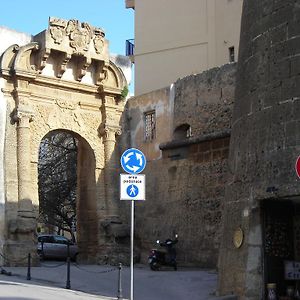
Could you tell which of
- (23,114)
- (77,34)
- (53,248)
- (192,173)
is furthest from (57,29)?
(53,248)

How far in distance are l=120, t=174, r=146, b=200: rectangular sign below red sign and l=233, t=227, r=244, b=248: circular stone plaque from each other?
199 cm

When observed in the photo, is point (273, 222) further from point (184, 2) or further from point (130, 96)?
point (184, 2)

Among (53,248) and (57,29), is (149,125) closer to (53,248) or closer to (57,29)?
(57,29)

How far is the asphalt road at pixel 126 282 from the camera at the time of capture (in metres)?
13.0

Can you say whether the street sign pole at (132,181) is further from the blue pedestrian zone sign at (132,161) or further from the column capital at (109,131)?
the column capital at (109,131)

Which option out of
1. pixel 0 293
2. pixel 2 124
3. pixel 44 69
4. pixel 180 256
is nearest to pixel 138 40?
pixel 44 69

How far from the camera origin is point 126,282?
15.1m

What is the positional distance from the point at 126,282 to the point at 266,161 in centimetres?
569

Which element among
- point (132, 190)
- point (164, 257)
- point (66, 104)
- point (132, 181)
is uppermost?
point (66, 104)

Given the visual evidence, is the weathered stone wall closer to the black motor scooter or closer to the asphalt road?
the black motor scooter

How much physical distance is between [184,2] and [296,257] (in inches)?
762

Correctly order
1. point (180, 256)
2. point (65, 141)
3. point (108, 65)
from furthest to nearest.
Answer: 1. point (65, 141)
2. point (108, 65)
3. point (180, 256)

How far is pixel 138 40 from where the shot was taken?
1212 inches

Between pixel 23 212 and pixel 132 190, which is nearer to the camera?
pixel 132 190
